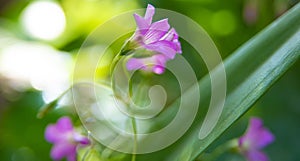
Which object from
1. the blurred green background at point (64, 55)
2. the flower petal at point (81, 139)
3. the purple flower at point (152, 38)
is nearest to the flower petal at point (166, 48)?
the purple flower at point (152, 38)

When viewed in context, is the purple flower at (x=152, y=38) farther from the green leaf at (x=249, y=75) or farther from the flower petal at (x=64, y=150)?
the flower petal at (x=64, y=150)

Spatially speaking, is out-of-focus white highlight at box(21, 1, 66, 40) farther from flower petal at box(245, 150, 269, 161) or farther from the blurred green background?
flower petal at box(245, 150, 269, 161)

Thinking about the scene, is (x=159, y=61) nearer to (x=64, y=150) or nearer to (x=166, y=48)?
(x=166, y=48)

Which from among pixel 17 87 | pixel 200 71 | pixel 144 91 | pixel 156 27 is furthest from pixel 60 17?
pixel 156 27

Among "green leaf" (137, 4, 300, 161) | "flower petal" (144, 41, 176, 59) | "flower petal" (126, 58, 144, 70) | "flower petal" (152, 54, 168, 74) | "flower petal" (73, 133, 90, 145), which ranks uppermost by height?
"flower petal" (144, 41, 176, 59)

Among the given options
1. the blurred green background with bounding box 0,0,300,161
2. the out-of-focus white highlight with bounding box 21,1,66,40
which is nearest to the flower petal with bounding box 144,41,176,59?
the blurred green background with bounding box 0,0,300,161

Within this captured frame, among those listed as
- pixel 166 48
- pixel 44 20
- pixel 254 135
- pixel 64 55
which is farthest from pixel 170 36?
pixel 44 20

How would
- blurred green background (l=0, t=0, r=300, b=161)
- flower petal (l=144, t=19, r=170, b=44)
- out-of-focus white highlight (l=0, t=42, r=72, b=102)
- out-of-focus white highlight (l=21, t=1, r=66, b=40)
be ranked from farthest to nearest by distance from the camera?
out-of-focus white highlight (l=21, t=1, r=66, b=40) < out-of-focus white highlight (l=0, t=42, r=72, b=102) < blurred green background (l=0, t=0, r=300, b=161) < flower petal (l=144, t=19, r=170, b=44)
